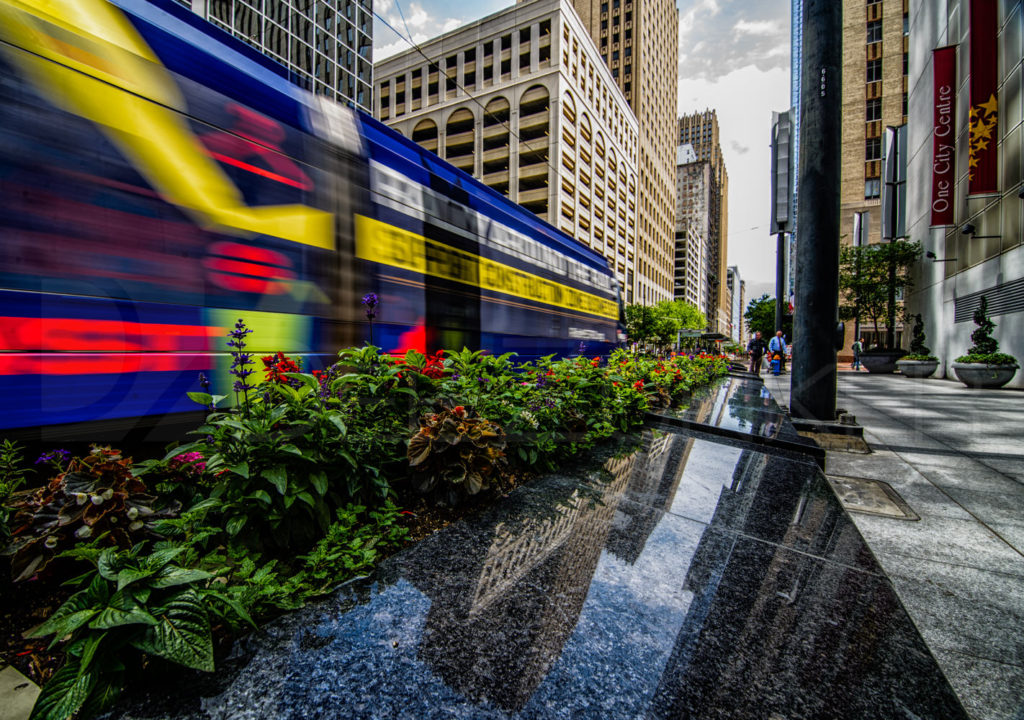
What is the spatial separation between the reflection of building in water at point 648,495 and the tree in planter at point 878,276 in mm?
25390

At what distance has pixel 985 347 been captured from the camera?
14.7m

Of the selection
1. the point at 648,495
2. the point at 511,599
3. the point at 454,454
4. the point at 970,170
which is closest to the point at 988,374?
the point at 970,170

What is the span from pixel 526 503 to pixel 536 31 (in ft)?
187

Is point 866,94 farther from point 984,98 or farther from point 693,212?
point 693,212

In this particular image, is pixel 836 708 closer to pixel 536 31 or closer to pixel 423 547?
pixel 423 547

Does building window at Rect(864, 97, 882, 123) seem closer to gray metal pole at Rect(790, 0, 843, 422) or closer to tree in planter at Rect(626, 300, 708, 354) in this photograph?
tree in planter at Rect(626, 300, 708, 354)

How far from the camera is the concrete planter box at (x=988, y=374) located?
13.6 metres

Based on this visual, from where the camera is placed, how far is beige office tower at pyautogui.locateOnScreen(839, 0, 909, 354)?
3634cm

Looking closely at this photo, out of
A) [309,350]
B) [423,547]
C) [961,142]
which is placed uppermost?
[961,142]

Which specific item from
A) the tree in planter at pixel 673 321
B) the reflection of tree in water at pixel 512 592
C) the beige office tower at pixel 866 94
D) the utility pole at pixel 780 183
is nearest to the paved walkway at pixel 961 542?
the reflection of tree in water at pixel 512 592

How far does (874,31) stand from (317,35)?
5391cm

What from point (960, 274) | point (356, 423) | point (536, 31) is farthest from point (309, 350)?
point (536, 31)

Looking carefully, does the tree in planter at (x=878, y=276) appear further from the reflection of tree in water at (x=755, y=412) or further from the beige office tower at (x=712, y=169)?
the beige office tower at (x=712, y=169)

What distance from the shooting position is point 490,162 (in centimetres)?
4941
